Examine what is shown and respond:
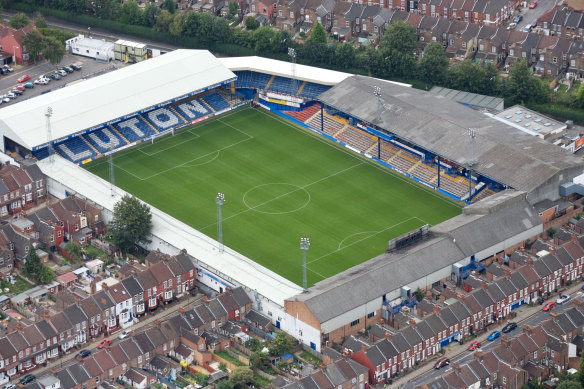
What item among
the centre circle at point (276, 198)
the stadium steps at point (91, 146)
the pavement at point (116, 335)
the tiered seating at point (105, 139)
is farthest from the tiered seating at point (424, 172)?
the stadium steps at point (91, 146)

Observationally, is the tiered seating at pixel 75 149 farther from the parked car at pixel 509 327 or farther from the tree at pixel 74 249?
the parked car at pixel 509 327

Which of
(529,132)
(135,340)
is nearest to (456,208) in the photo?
(529,132)

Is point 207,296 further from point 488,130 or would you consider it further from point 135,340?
point 488,130

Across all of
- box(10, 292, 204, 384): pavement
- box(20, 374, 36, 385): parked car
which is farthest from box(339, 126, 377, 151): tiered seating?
box(20, 374, 36, 385): parked car

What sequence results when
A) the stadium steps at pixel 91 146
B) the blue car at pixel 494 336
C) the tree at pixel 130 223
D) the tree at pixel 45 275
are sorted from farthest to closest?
the stadium steps at pixel 91 146 < the tree at pixel 130 223 < the tree at pixel 45 275 < the blue car at pixel 494 336

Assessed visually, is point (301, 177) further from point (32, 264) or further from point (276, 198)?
point (32, 264)

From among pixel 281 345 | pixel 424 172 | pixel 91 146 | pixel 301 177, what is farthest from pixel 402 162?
pixel 281 345
